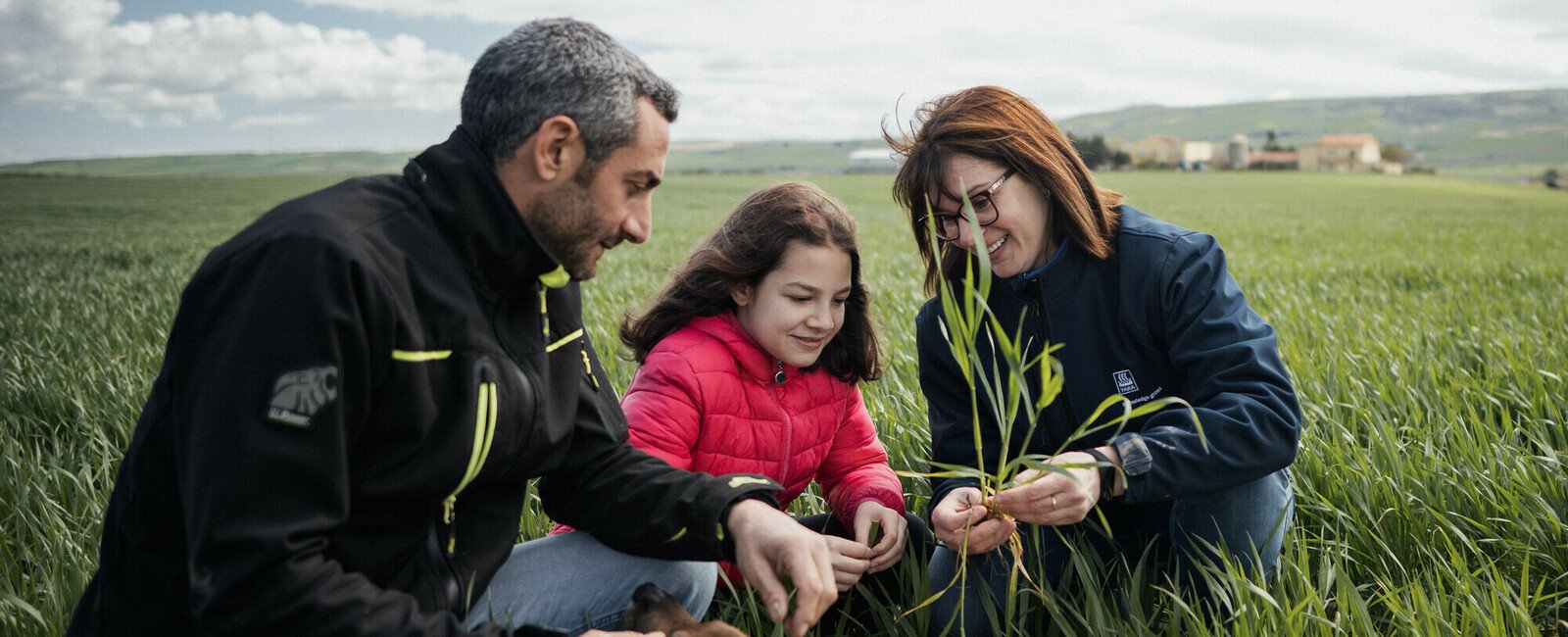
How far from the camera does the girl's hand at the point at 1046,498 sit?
6.25 ft

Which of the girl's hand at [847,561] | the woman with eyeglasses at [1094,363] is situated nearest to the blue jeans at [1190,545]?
the woman with eyeglasses at [1094,363]

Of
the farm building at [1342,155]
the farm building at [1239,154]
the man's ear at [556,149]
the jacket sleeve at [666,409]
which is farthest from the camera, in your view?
the farm building at [1342,155]

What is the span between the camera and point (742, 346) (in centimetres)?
264

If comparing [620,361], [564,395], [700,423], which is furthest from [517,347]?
[620,361]

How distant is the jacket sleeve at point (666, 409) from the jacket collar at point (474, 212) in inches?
37.1

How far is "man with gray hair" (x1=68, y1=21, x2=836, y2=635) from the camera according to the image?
1267 millimetres

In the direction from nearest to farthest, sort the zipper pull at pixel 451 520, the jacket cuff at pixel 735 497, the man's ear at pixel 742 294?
the zipper pull at pixel 451 520, the jacket cuff at pixel 735 497, the man's ear at pixel 742 294

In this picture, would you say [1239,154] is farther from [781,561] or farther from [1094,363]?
[781,561]

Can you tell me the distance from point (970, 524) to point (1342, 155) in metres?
121

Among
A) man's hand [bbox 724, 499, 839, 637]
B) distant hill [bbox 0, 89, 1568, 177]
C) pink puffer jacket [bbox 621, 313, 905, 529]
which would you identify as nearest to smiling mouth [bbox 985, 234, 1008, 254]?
pink puffer jacket [bbox 621, 313, 905, 529]

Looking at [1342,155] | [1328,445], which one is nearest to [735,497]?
[1328,445]

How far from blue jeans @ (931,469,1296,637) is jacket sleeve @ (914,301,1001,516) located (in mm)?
249

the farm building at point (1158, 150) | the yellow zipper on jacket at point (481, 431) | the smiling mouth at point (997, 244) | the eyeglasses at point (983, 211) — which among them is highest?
the eyeglasses at point (983, 211)

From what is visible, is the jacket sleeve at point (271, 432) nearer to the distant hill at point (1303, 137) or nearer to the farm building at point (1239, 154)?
the distant hill at point (1303, 137)
